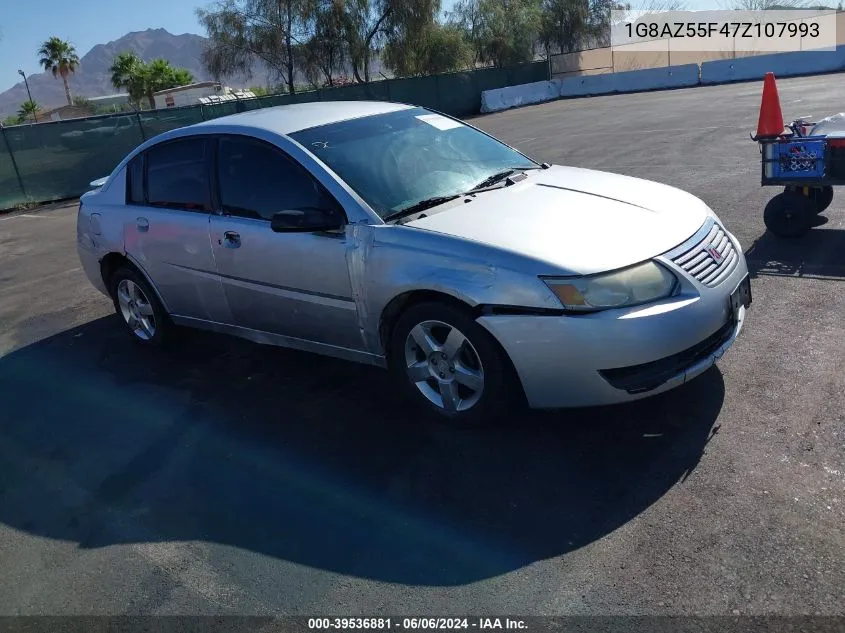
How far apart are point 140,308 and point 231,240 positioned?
4.98 feet

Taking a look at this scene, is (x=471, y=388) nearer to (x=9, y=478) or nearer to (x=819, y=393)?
(x=819, y=393)

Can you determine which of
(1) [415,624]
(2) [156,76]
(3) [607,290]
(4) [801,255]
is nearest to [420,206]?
(3) [607,290]

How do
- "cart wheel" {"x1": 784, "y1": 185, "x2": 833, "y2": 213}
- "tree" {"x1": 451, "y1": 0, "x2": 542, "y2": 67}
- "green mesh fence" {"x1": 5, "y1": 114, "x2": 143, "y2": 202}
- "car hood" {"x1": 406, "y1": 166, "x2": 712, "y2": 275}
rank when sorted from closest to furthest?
"car hood" {"x1": 406, "y1": 166, "x2": 712, "y2": 275}
"cart wheel" {"x1": 784, "y1": 185, "x2": 833, "y2": 213}
"green mesh fence" {"x1": 5, "y1": 114, "x2": 143, "y2": 202}
"tree" {"x1": 451, "y1": 0, "x2": 542, "y2": 67}

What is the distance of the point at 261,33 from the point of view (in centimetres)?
3972

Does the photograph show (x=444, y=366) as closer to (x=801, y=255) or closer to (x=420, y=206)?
(x=420, y=206)

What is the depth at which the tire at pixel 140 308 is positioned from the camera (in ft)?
19.3

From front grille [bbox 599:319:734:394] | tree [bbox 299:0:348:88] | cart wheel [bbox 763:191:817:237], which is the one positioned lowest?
cart wheel [bbox 763:191:817:237]

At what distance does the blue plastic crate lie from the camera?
6.61m

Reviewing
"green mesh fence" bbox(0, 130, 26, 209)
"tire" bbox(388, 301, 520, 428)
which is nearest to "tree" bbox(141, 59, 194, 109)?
"green mesh fence" bbox(0, 130, 26, 209)

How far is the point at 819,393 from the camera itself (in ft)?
13.5

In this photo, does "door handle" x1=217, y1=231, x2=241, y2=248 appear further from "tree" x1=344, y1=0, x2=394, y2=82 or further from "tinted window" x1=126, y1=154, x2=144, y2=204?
"tree" x1=344, y1=0, x2=394, y2=82

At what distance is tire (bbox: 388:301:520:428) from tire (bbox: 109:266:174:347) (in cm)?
236

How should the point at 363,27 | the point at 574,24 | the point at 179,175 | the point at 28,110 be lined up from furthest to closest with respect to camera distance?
the point at 28,110 → the point at 574,24 → the point at 363,27 → the point at 179,175

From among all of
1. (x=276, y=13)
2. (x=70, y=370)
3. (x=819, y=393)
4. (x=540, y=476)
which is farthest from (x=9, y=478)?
(x=276, y=13)
